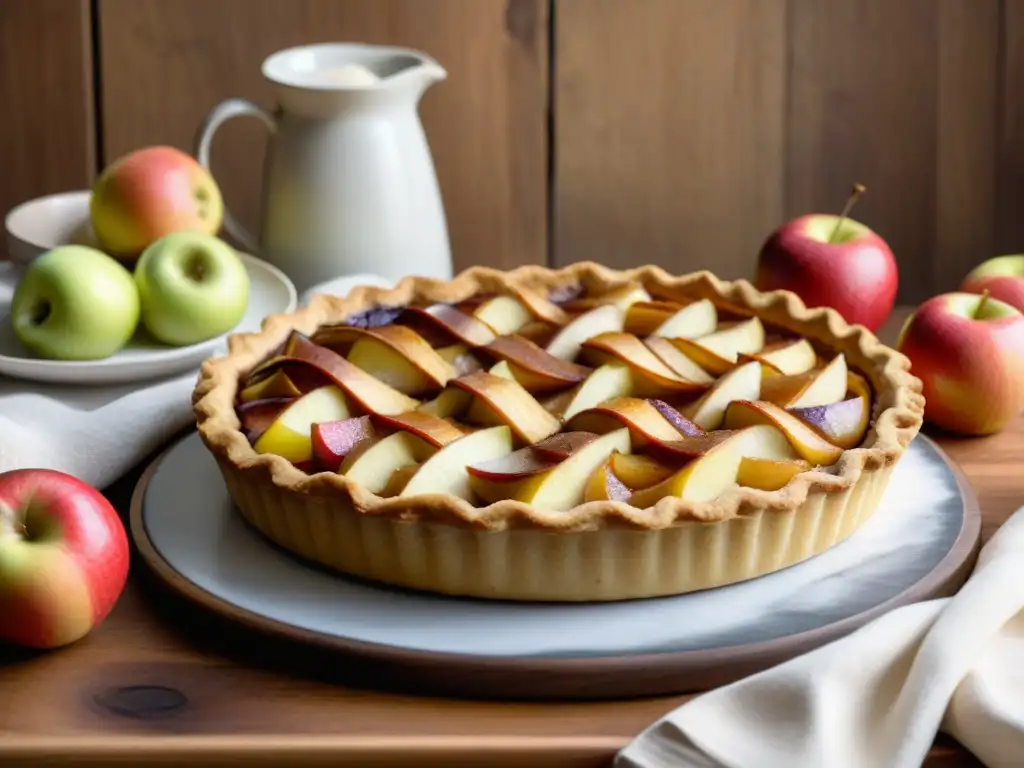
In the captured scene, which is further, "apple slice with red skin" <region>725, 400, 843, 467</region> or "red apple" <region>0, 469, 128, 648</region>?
"apple slice with red skin" <region>725, 400, 843, 467</region>

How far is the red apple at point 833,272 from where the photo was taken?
1.81m

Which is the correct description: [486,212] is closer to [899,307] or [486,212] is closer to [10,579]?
[899,307]

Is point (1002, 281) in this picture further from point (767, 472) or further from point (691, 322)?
point (767, 472)

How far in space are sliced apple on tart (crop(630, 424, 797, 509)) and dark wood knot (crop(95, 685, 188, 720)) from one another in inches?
14.9

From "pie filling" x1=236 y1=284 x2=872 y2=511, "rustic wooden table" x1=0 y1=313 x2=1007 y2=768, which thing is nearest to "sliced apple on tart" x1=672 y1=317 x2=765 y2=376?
"pie filling" x1=236 y1=284 x2=872 y2=511

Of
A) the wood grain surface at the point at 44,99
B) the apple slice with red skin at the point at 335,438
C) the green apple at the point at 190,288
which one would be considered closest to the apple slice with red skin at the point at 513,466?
the apple slice with red skin at the point at 335,438

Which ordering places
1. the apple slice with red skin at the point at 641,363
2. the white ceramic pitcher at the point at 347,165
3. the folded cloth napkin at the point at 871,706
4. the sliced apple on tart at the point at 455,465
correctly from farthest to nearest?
the white ceramic pitcher at the point at 347,165, the apple slice with red skin at the point at 641,363, the sliced apple on tart at the point at 455,465, the folded cloth napkin at the point at 871,706

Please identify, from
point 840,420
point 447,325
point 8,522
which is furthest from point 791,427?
point 8,522

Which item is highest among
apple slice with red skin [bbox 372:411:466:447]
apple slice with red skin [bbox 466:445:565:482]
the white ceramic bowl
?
the white ceramic bowl

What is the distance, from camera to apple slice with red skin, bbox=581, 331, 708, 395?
1453mm

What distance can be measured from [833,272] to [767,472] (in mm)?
608

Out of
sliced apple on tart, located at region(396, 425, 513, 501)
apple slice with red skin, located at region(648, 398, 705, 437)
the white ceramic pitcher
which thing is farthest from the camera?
the white ceramic pitcher

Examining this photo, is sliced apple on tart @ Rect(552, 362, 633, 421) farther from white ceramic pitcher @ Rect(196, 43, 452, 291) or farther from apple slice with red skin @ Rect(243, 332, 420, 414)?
white ceramic pitcher @ Rect(196, 43, 452, 291)

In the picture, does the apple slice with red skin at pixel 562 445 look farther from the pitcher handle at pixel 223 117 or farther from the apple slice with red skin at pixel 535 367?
the pitcher handle at pixel 223 117
